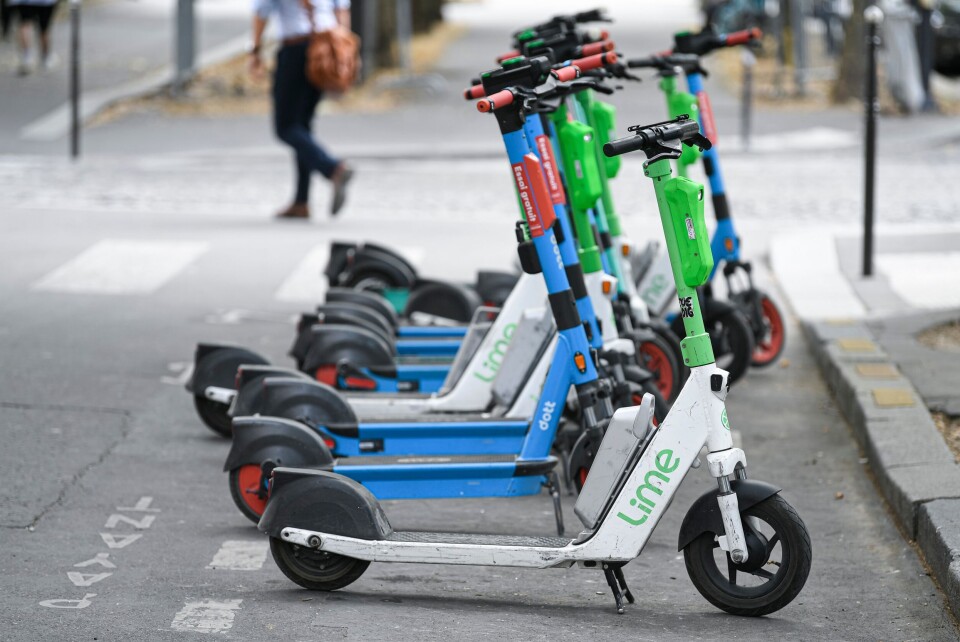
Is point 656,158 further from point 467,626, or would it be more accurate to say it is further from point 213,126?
point 213,126

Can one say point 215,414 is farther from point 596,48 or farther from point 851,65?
point 851,65

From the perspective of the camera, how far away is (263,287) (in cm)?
1024

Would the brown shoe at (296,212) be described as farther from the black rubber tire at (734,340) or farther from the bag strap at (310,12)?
the black rubber tire at (734,340)

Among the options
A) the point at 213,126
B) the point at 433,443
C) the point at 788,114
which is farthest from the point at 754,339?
the point at 788,114

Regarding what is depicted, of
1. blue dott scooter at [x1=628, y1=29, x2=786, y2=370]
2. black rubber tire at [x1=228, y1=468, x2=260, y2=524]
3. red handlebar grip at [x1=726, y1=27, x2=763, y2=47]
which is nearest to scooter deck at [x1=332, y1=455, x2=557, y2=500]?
black rubber tire at [x1=228, y1=468, x2=260, y2=524]

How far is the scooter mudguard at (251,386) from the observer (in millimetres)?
6070

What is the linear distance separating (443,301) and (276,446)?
10.4 ft

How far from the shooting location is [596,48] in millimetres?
6582

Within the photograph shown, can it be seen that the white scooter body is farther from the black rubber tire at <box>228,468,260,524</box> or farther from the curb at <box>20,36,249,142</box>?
the curb at <box>20,36,249,142</box>

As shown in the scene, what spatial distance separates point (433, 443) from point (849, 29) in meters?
16.9

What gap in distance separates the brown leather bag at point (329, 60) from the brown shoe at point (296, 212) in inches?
39.7

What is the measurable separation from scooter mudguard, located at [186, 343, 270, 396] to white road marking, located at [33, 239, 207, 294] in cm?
332

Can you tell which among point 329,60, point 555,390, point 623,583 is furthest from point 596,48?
point 329,60

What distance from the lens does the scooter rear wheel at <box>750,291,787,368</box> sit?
8.05 m
